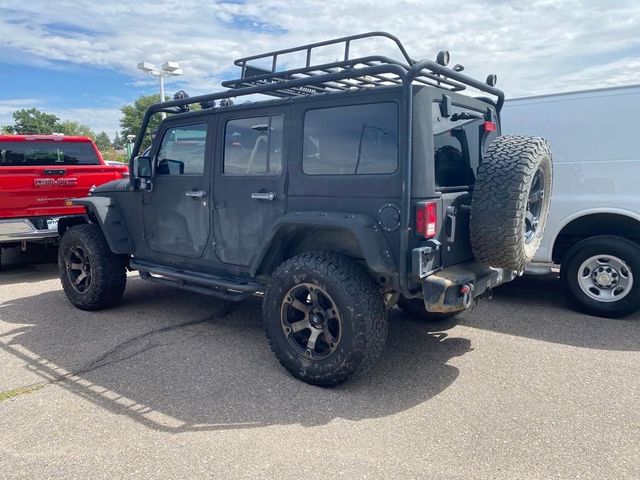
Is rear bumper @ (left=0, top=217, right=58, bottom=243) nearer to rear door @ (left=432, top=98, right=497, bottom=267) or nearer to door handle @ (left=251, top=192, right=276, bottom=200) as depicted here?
door handle @ (left=251, top=192, right=276, bottom=200)

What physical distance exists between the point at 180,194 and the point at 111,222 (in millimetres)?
1076

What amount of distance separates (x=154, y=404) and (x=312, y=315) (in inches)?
48.1

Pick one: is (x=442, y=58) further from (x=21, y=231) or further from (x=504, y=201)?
(x=21, y=231)

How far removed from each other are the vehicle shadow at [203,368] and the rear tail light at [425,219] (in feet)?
3.79

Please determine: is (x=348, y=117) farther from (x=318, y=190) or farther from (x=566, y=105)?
(x=566, y=105)

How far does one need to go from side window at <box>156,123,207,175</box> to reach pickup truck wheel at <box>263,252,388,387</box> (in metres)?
1.55

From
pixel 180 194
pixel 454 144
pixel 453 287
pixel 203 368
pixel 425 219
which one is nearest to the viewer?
pixel 425 219

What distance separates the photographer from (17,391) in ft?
11.7

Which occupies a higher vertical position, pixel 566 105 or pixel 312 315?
pixel 566 105

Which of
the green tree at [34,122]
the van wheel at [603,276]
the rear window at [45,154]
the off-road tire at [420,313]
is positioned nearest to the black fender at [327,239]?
the off-road tire at [420,313]

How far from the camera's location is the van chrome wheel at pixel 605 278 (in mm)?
5043

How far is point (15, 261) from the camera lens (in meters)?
8.73

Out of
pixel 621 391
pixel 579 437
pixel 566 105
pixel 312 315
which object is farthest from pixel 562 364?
pixel 566 105

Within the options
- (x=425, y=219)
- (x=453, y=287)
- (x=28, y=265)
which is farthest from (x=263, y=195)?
(x=28, y=265)
